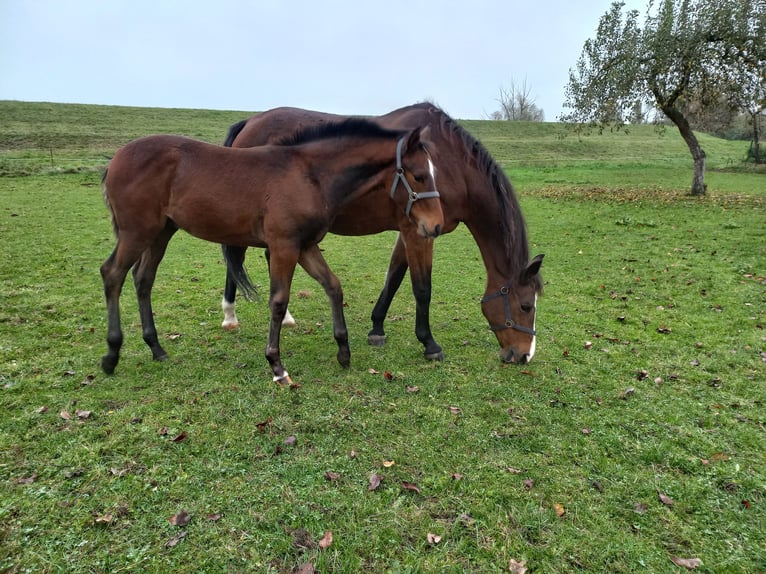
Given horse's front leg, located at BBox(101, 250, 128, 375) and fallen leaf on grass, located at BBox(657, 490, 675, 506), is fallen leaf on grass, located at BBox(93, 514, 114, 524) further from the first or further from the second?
fallen leaf on grass, located at BBox(657, 490, 675, 506)

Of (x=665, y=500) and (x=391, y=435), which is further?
(x=391, y=435)

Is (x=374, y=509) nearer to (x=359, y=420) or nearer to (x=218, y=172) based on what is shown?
(x=359, y=420)

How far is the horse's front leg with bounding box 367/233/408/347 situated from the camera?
5.09 m

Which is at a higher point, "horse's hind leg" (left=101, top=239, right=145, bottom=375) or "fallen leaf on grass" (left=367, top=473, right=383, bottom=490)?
"horse's hind leg" (left=101, top=239, right=145, bottom=375)

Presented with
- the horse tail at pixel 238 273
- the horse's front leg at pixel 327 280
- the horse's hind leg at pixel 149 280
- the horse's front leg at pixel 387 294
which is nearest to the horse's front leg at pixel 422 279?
the horse's front leg at pixel 387 294

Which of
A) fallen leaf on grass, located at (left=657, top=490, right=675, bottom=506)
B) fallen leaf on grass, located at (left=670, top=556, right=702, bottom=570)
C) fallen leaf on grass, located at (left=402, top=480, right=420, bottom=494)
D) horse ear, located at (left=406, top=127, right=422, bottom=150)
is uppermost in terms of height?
horse ear, located at (left=406, top=127, right=422, bottom=150)

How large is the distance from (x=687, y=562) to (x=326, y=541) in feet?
6.02

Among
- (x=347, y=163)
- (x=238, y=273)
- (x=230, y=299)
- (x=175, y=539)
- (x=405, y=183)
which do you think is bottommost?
(x=175, y=539)

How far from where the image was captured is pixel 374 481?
2.75 meters

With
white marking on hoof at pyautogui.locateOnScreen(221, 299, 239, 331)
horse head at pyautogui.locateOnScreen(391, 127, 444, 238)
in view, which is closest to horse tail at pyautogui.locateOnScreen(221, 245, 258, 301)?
white marking on hoof at pyautogui.locateOnScreen(221, 299, 239, 331)

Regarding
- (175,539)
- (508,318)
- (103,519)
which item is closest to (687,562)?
(508,318)

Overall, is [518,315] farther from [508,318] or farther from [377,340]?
[377,340]

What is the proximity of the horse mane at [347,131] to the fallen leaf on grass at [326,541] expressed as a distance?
10.5 feet

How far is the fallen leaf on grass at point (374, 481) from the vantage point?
2701mm
